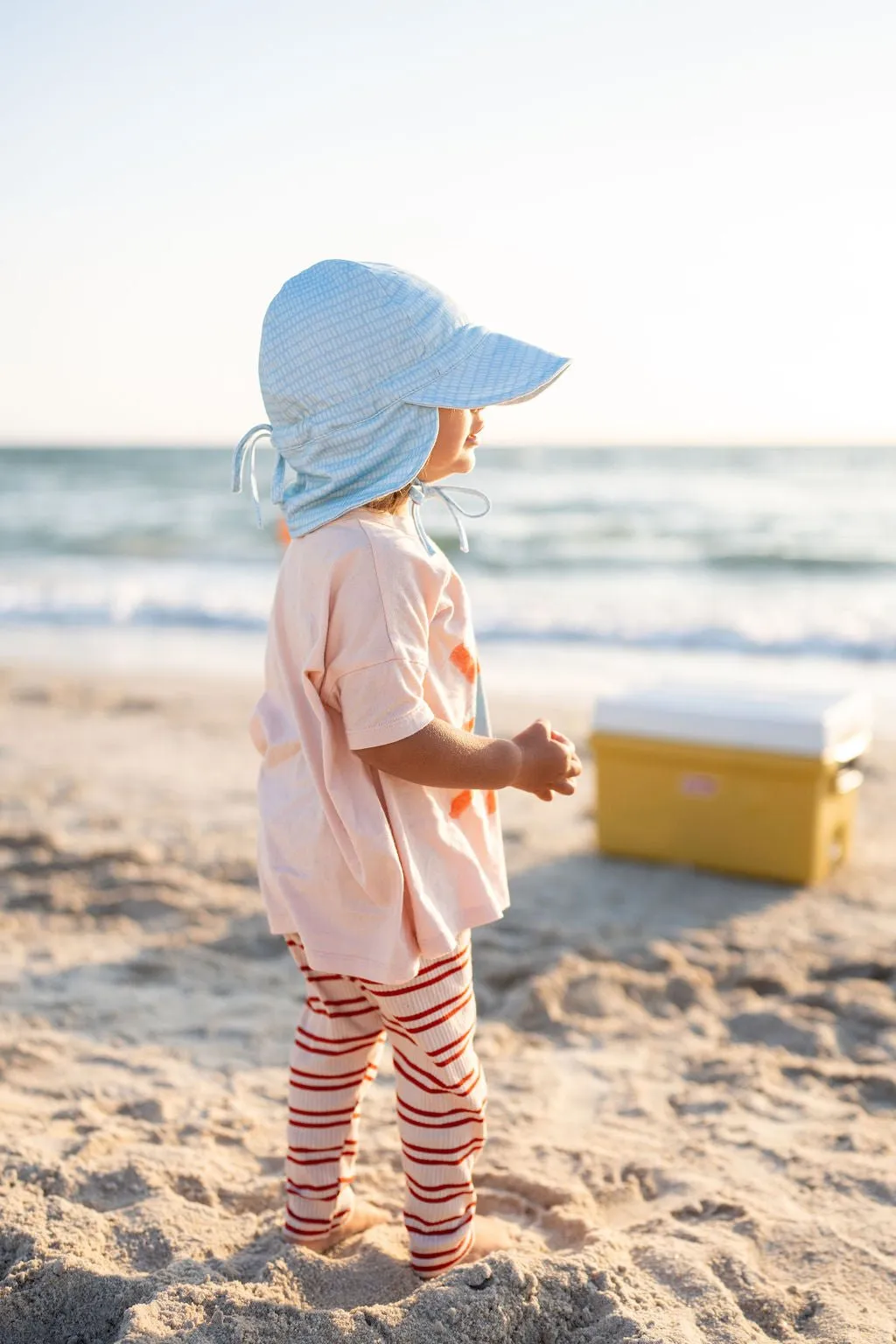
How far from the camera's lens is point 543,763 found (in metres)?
1.71

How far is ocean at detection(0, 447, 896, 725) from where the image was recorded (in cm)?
866

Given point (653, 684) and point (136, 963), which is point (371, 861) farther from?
point (653, 684)

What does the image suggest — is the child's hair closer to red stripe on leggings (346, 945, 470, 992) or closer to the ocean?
red stripe on leggings (346, 945, 470, 992)

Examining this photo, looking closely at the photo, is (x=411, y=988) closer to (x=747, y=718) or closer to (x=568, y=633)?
(x=747, y=718)

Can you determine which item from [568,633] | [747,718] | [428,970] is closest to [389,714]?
[428,970]

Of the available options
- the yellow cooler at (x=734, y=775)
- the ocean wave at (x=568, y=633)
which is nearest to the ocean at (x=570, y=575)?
the ocean wave at (x=568, y=633)

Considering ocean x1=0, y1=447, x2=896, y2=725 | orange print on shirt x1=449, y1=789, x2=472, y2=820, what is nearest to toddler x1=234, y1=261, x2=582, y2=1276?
orange print on shirt x1=449, y1=789, x2=472, y2=820

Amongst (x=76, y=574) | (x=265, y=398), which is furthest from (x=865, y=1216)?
(x=76, y=574)

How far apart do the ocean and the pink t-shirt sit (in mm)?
5438

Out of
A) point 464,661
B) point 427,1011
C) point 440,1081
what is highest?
point 464,661

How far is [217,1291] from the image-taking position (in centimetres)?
A: 175

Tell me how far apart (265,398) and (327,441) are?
0.41 ft

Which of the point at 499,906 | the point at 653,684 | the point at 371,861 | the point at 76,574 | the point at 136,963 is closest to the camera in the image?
the point at 371,861

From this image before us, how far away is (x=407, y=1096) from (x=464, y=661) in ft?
2.16
